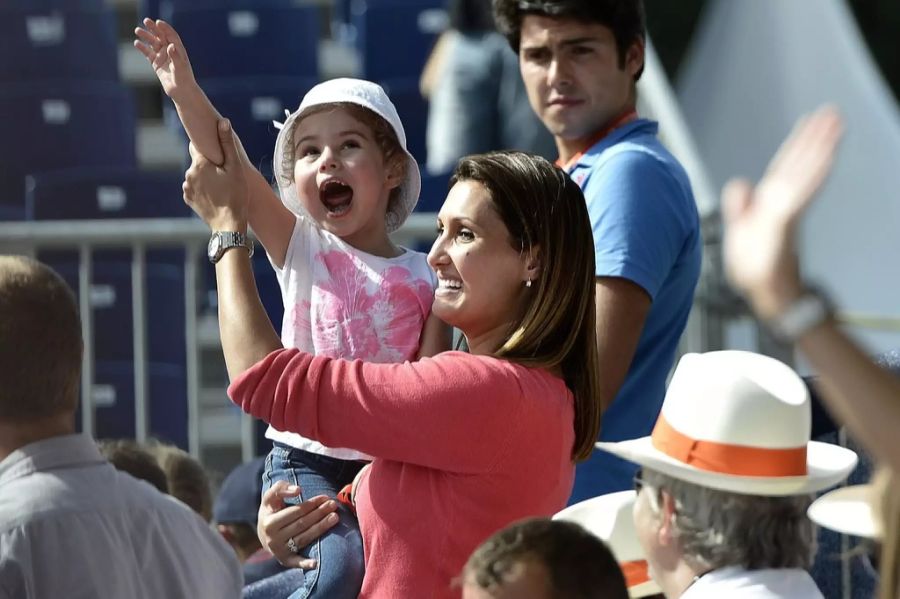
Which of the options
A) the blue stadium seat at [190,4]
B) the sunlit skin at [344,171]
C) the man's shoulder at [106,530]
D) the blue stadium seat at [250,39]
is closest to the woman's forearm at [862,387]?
the man's shoulder at [106,530]

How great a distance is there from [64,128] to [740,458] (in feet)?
19.2

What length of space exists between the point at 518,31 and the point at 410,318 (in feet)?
2.91

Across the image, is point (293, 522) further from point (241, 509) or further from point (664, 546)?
point (241, 509)

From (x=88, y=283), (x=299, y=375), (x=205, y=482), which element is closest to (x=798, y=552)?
(x=299, y=375)

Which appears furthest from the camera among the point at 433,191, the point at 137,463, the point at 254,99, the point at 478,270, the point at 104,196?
the point at 254,99

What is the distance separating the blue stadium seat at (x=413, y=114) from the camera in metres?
7.71

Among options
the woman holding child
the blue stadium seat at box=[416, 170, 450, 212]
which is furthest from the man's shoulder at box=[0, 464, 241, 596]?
the blue stadium seat at box=[416, 170, 450, 212]

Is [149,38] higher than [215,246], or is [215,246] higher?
[149,38]

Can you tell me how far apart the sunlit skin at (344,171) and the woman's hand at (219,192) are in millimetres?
181

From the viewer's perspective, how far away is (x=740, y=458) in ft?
7.36

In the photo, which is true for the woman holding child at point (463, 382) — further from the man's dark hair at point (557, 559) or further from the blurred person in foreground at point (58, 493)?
the man's dark hair at point (557, 559)

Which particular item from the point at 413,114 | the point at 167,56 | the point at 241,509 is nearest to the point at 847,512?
the point at 167,56

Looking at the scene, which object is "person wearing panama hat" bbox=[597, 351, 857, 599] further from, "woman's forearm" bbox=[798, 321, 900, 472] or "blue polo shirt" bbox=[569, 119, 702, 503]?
"blue polo shirt" bbox=[569, 119, 702, 503]

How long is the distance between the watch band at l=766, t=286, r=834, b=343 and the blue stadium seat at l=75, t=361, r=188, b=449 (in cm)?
433
